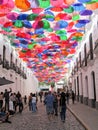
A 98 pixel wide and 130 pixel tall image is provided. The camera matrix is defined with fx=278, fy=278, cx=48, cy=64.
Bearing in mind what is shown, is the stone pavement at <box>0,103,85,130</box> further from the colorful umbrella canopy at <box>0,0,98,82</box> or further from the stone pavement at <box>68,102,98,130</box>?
the colorful umbrella canopy at <box>0,0,98,82</box>

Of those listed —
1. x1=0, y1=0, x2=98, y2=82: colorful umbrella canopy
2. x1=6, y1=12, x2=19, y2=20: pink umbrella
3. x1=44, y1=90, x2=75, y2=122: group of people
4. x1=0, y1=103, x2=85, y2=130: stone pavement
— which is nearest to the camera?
x1=0, y1=103, x2=85, y2=130: stone pavement

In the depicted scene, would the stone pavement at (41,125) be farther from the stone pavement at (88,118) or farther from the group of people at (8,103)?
the group of people at (8,103)

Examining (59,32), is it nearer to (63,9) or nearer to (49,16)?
(49,16)

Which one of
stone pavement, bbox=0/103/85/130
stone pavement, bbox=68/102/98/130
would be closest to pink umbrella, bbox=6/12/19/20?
stone pavement, bbox=0/103/85/130

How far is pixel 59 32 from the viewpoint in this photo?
20875mm

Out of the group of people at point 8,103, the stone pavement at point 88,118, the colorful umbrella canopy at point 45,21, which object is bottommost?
the stone pavement at point 88,118

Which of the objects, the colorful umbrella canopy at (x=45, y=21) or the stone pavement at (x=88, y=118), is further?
the colorful umbrella canopy at (x=45, y=21)

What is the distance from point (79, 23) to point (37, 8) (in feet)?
14.2

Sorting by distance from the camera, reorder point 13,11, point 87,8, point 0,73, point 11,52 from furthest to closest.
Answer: point 11,52
point 0,73
point 13,11
point 87,8

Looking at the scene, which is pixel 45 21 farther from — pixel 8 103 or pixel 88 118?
pixel 88 118

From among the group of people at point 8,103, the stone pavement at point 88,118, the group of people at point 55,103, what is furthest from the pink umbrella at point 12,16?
the stone pavement at point 88,118

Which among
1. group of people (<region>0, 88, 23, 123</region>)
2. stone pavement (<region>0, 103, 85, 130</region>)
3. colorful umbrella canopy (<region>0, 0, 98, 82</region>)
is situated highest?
colorful umbrella canopy (<region>0, 0, 98, 82</region>)

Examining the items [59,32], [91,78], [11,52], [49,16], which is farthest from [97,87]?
[11,52]

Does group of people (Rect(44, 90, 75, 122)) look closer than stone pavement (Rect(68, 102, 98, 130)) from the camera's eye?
No
